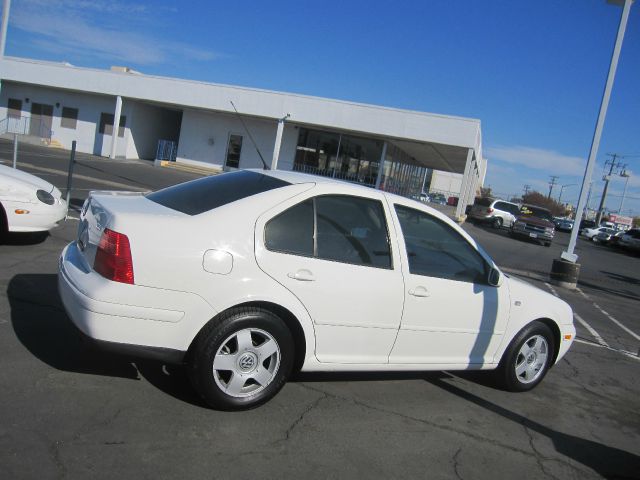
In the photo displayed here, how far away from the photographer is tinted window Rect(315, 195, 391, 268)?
12.9 feet

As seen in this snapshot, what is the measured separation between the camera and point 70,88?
106 ft

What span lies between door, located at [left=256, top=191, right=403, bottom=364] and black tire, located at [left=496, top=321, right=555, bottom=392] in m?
1.38

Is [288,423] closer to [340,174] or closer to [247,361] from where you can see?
[247,361]

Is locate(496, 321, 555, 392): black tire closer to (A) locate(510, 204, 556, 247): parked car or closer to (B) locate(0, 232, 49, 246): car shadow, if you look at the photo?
(B) locate(0, 232, 49, 246): car shadow

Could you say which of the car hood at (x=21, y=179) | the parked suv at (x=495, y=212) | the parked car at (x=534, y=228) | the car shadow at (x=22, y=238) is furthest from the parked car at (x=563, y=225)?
the car hood at (x=21, y=179)

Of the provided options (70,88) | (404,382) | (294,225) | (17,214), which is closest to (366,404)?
(404,382)

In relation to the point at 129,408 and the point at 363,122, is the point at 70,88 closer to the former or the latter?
the point at 363,122

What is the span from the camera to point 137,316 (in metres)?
3.32

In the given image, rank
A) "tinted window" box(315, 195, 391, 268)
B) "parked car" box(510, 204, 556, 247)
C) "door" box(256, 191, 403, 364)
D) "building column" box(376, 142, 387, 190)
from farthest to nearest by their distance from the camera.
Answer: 1. "building column" box(376, 142, 387, 190)
2. "parked car" box(510, 204, 556, 247)
3. "tinted window" box(315, 195, 391, 268)
4. "door" box(256, 191, 403, 364)

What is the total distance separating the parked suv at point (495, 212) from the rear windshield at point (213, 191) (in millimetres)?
30068

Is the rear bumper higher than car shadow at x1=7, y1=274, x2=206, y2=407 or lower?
higher

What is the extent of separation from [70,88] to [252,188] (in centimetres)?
3267

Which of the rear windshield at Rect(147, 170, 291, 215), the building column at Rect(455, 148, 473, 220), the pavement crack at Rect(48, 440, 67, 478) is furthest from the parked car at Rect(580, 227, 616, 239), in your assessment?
the pavement crack at Rect(48, 440, 67, 478)

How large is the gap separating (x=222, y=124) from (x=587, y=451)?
3126cm
